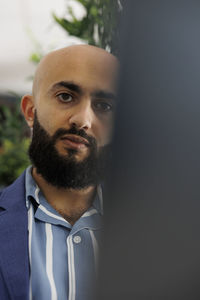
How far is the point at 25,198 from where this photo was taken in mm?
503

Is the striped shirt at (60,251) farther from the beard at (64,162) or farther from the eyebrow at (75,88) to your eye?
the eyebrow at (75,88)

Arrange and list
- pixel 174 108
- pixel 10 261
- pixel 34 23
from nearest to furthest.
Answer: pixel 174 108 < pixel 10 261 < pixel 34 23

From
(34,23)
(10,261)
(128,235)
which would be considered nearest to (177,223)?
(128,235)

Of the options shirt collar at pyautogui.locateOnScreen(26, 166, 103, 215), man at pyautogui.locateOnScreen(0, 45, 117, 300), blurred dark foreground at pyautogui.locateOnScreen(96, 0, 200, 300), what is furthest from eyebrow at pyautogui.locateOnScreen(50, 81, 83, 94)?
blurred dark foreground at pyautogui.locateOnScreen(96, 0, 200, 300)

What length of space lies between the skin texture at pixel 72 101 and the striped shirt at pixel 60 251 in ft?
0.08

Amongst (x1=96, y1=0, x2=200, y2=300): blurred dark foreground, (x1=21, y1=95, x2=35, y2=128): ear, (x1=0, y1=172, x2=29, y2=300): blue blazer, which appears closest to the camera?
(x1=96, y1=0, x2=200, y2=300): blurred dark foreground

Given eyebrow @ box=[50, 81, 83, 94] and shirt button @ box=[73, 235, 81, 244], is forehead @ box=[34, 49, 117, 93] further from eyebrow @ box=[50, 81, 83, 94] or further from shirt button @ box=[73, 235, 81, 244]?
shirt button @ box=[73, 235, 81, 244]

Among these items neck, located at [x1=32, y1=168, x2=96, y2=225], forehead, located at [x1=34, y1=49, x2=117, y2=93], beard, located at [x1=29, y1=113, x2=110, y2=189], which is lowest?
neck, located at [x1=32, y1=168, x2=96, y2=225]

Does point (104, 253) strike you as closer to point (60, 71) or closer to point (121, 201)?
point (121, 201)

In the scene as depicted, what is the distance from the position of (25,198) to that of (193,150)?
398 millimetres

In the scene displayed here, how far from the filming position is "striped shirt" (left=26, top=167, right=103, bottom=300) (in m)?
0.42

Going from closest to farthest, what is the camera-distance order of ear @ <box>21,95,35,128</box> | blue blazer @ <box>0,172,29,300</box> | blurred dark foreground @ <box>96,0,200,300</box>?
blurred dark foreground @ <box>96,0,200,300</box>, blue blazer @ <box>0,172,29,300</box>, ear @ <box>21,95,35,128</box>

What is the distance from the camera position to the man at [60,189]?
1.40 ft

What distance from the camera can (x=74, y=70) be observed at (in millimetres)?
482
